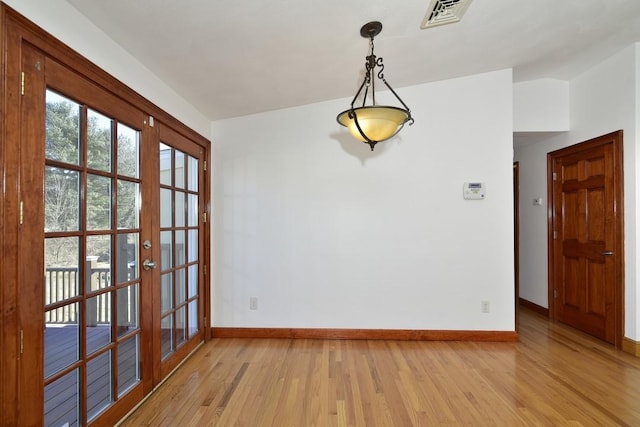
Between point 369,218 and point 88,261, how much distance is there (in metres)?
2.38

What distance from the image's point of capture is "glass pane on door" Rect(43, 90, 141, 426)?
153 cm

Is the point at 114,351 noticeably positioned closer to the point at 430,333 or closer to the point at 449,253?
the point at 430,333

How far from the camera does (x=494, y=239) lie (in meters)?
3.18

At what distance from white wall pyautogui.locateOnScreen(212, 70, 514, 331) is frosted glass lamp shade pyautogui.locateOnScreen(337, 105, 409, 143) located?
115cm

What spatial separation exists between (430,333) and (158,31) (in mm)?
3394

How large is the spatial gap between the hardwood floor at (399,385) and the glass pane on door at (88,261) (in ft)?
1.46

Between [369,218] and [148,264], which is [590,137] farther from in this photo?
[148,264]

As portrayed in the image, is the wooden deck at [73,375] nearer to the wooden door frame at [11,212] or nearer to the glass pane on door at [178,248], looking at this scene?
the wooden door frame at [11,212]

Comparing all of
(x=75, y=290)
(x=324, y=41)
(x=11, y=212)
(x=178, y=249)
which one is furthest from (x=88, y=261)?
(x=324, y=41)

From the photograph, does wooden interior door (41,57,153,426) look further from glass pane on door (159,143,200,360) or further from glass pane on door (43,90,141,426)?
glass pane on door (159,143,200,360)

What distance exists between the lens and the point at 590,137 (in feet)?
10.9

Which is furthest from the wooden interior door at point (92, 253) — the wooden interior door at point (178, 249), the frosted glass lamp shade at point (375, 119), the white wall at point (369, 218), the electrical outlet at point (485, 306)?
the electrical outlet at point (485, 306)

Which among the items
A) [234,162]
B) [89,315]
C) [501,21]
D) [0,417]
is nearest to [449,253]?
[501,21]

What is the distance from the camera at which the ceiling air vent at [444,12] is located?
2002mm
